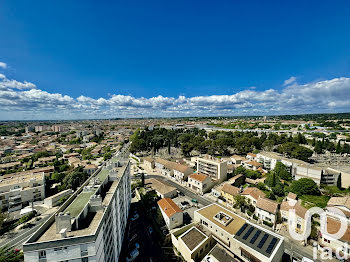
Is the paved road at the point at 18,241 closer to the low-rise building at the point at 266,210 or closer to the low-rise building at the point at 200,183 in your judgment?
the low-rise building at the point at 200,183

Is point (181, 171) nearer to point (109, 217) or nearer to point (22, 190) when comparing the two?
point (109, 217)

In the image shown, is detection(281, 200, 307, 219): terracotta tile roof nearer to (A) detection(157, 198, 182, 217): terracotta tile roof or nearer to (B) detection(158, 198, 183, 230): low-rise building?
(B) detection(158, 198, 183, 230): low-rise building

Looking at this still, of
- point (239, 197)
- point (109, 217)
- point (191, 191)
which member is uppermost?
point (109, 217)

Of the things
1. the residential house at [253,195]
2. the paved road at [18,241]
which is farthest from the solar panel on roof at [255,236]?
the paved road at [18,241]

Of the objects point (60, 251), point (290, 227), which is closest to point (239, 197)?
point (290, 227)

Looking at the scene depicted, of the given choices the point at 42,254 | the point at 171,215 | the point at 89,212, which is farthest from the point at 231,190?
the point at 42,254

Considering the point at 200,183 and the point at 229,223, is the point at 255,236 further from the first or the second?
the point at 200,183
